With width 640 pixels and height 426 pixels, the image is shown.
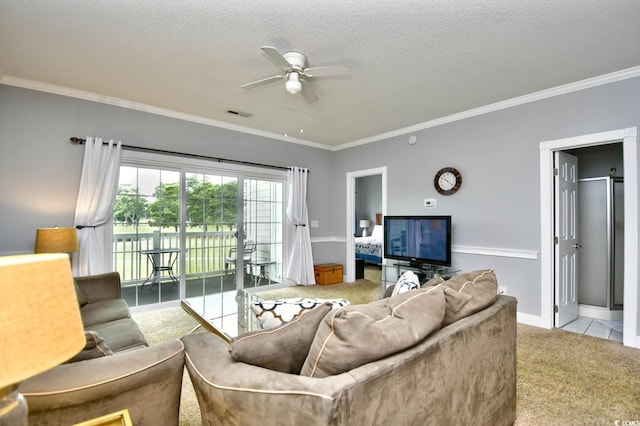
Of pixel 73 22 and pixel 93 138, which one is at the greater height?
pixel 73 22

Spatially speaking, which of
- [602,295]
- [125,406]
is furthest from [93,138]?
[602,295]

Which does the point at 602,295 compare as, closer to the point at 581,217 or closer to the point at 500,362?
the point at 581,217

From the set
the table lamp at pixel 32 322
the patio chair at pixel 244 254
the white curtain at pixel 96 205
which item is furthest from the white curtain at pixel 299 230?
the table lamp at pixel 32 322

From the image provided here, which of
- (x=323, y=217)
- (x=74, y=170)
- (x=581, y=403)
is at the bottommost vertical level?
(x=581, y=403)

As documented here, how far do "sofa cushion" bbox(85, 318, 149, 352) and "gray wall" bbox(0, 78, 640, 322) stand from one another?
202 centimetres

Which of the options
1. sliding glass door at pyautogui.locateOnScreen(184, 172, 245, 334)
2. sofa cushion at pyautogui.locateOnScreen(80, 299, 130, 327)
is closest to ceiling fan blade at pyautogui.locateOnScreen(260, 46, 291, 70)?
sofa cushion at pyautogui.locateOnScreen(80, 299, 130, 327)

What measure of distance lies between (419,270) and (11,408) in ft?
13.2

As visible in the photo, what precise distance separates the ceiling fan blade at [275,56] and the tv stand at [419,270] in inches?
114

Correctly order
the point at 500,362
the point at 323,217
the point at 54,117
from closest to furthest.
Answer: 1. the point at 500,362
2. the point at 54,117
3. the point at 323,217

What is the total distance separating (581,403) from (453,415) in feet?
4.86

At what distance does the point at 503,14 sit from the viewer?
6.97 ft

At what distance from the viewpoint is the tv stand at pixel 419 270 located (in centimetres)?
406

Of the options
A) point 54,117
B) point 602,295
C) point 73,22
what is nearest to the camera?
point 73,22

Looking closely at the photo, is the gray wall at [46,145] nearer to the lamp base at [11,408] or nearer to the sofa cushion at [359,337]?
the lamp base at [11,408]
